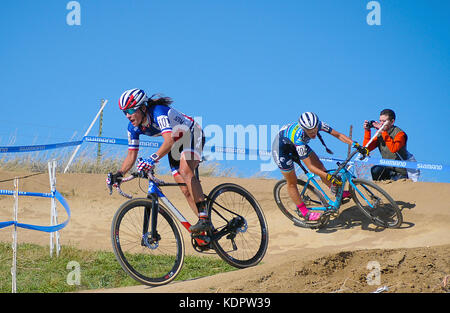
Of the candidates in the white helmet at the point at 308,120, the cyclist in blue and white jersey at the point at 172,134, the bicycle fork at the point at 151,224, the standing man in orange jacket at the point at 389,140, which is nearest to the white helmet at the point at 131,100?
the cyclist in blue and white jersey at the point at 172,134

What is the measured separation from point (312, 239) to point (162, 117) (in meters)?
5.16

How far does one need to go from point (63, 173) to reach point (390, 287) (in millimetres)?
11049

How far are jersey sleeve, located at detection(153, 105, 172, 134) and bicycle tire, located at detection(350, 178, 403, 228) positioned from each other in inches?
192

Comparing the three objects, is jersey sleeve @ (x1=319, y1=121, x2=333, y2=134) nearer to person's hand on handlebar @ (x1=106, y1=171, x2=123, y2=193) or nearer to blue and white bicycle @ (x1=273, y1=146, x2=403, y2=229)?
blue and white bicycle @ (x1=273, y1=146, x2=403, y2=229)

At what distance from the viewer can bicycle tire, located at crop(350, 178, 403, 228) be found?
34.2ft

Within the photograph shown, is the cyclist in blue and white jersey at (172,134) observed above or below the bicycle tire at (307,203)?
above

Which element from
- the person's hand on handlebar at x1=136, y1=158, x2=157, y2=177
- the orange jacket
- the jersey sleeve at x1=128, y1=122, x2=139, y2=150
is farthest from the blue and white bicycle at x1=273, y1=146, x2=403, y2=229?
the person's hand on handlebar at x1=136, y1=158, x2=157, y2=177

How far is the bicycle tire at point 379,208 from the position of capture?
10430mm

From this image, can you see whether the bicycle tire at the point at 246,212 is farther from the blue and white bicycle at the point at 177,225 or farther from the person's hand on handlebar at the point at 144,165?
the person's hand on handlebar at the point at 144,165

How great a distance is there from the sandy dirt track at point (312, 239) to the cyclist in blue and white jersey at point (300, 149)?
952 millimetres

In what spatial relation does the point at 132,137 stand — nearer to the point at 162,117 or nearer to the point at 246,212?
the point at 162,117
